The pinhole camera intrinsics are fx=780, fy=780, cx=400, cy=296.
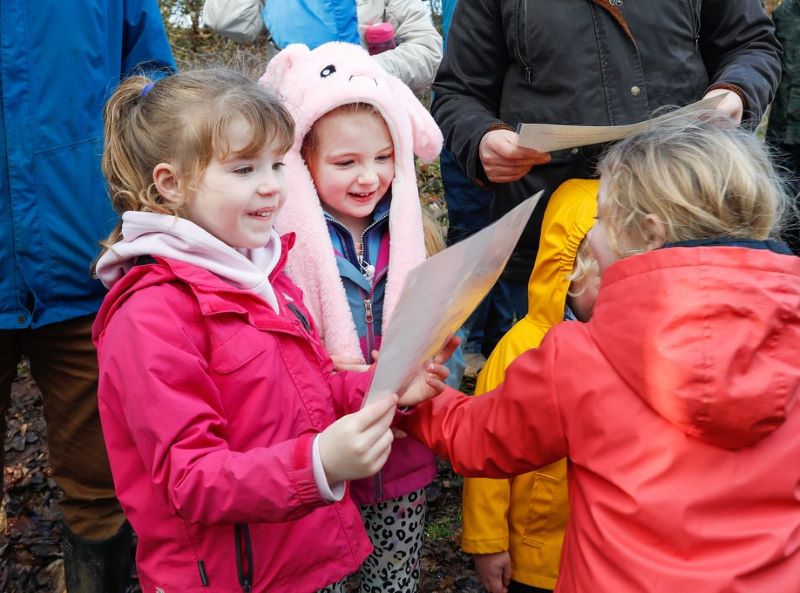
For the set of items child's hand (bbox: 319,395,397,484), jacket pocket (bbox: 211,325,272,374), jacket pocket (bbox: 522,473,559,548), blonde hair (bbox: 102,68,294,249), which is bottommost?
jacket pocket (bbox: 522,473,559,548)

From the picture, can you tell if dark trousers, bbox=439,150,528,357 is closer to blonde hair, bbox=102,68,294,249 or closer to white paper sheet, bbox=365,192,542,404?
blonde hair, bbox=102,68,294,249

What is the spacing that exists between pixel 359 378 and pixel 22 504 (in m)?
2.52

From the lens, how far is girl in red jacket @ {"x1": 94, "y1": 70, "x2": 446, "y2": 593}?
5.07 feet

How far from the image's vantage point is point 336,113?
85.0 inches

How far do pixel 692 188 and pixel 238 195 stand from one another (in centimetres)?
99

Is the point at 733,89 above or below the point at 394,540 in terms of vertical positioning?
above

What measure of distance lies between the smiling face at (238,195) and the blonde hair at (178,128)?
17 millimetres

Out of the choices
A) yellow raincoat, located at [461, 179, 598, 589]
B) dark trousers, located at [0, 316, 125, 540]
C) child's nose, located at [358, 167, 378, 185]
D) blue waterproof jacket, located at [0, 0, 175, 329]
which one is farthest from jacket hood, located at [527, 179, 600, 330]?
dark trousers, located at [0, 316, 125, 540]

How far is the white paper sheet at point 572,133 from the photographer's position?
175 centimetres

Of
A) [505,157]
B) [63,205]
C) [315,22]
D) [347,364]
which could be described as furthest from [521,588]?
[315,22]

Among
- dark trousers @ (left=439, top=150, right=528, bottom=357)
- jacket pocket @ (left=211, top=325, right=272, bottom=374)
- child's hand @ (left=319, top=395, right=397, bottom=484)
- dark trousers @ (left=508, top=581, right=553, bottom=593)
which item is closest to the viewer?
child's hand @ (left=319, top=395, right=397, bottom=484)

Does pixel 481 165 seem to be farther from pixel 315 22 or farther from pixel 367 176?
pixel 315 22

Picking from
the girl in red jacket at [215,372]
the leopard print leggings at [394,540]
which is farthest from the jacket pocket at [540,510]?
the girl in red jacket at [215,372]

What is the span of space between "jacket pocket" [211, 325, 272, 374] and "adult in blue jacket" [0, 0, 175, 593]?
0.89 metres
